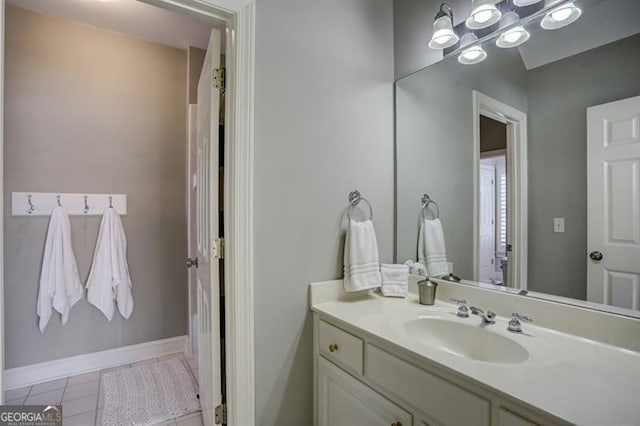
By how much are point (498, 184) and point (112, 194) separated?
273 centimetres

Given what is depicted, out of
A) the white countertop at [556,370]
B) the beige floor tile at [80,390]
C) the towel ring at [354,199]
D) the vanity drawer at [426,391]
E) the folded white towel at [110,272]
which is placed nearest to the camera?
the white countertop at [556,370]

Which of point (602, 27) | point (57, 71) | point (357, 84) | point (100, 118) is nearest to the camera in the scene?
point (602, 27)

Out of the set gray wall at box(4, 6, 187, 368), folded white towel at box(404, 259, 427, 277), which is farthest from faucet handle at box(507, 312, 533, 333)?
gray wall at box(4, 6, 187, 368)

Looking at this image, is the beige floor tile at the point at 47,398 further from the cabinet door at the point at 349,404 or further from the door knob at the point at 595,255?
the door knob at the point at 595,255

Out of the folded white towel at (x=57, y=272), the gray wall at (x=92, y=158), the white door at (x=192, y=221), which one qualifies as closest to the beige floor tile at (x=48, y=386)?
the gray wall at (x=92, y=158)

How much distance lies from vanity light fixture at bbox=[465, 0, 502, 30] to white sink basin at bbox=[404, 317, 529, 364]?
51.0 inches

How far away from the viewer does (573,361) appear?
0.91 meters

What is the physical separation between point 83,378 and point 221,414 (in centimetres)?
162

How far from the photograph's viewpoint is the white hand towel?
59.6 inches

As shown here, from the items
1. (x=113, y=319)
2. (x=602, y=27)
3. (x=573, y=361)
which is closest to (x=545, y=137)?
(x=602, y=27)

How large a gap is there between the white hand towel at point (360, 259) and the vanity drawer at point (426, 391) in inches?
16.2

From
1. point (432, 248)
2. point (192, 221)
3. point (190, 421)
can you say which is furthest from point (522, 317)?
point (192, 221)

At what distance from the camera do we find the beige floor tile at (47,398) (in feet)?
6.49

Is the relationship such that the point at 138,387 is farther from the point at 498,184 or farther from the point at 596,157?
the point at 596,157
